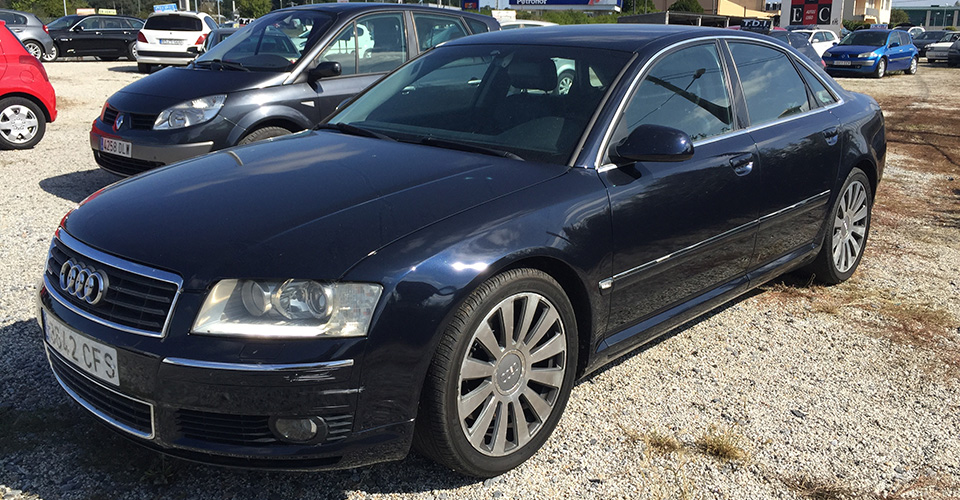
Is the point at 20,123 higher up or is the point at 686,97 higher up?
the point at 686,97

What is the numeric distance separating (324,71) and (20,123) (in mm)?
4842

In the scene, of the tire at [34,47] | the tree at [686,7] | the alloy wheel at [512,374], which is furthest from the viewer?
the tree at [686,7]

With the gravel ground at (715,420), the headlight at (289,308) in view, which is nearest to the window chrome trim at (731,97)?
the gravel ground at (715,420)

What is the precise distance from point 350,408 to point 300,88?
4.64 m

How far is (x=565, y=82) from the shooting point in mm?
3662

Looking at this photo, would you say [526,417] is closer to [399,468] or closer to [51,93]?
[399,468]

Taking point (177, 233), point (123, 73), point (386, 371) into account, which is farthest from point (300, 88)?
point (123, 73)

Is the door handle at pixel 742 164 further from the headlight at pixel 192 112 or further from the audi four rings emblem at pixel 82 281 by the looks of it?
the headlight at pixel 192 112

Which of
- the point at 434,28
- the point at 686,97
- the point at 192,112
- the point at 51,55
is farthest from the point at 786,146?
the point at 51,55

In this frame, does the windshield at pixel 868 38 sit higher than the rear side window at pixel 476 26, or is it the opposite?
the rear side window at pixel 476 26

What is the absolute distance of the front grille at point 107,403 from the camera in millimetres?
2596

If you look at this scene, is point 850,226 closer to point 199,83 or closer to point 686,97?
point 686,97

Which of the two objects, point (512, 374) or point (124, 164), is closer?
point (512, 374)

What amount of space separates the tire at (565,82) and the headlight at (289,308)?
1.51 metres
